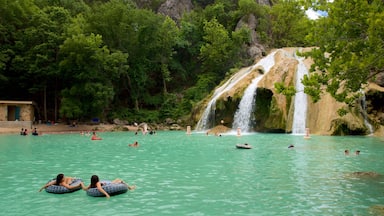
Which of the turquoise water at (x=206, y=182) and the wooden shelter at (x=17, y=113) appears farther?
the wooden shelter at (x=17, y=113)

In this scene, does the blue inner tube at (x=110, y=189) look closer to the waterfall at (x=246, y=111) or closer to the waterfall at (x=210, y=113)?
the waterfall at (x=246, y=111)

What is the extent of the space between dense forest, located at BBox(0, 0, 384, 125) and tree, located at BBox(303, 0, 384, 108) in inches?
997

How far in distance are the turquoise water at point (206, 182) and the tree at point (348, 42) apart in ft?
11.1

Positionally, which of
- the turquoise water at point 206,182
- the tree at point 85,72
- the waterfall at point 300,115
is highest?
the tree at point 85,72

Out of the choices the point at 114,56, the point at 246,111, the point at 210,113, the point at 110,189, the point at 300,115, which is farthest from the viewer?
the point at 114,56

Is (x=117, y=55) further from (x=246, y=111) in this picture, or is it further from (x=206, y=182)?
(x=206, y=182)

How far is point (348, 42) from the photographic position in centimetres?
1209

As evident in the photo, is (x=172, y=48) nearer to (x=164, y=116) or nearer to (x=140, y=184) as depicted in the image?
(x=164, y=116)

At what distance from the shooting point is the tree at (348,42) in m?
10.7

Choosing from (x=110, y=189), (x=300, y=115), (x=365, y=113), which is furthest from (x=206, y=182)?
(x=300, y=115)

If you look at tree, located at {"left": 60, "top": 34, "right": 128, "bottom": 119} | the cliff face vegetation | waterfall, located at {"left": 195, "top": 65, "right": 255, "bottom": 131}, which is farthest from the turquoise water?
tree, located at {"left": 60, "top": 34, "right": 128, "bottom": 119}

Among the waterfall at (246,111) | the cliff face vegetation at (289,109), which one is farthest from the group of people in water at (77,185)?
the waterfall at (246,111)

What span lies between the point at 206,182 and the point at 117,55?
35583 millimetres

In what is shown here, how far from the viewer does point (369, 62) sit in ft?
35.1
